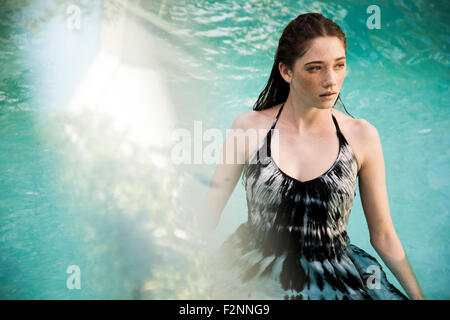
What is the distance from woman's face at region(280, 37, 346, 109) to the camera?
1.33 metres

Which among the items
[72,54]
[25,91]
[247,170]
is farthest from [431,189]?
[25,91]

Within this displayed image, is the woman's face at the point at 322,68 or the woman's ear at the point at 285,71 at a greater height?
the woman's ear at the point at 285,71

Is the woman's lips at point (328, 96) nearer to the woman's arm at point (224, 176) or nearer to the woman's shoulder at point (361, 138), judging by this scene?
the woman's shoulder at point (361, 138)

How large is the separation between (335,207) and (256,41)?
10.4ft

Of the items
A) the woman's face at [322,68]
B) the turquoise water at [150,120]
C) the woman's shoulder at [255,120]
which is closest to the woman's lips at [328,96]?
the woman's face at [322,68]

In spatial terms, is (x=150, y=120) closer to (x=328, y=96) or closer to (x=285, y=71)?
(x=285, y=71)

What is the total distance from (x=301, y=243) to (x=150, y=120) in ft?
3.57

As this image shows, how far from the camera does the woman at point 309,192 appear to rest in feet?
4.46

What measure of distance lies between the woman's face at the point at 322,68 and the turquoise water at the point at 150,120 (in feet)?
2.34

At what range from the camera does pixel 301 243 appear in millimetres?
1432

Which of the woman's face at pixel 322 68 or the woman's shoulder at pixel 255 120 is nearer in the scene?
the woman's face at pixel 322 68

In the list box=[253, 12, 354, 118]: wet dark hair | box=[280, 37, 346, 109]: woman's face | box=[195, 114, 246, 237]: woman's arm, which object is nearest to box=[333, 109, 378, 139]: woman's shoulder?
box=[280, 37, 346, 109]: woman's face
